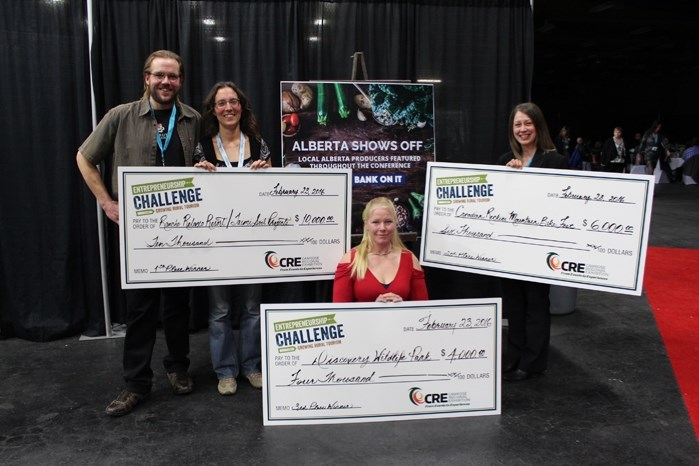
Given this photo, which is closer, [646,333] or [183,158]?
[183,158]

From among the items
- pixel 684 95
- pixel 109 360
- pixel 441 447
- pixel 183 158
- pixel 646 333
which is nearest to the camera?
pixel 441 447

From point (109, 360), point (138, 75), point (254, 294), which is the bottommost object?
point (109, 360)

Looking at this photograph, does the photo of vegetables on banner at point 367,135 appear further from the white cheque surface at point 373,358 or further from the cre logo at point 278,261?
the white cheque surface at point 373,358

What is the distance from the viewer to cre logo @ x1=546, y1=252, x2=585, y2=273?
8.73 feet

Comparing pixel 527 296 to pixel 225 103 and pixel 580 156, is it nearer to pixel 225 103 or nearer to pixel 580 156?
pixel 225 103

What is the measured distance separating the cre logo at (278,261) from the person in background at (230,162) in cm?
20

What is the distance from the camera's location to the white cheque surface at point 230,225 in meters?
2.54

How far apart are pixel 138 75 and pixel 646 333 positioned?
3.67 m

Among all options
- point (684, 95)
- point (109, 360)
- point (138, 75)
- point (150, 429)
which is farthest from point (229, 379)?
point (684, 95)

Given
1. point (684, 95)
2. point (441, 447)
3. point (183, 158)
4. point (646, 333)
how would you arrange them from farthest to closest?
point (684, 95) → point (646, 333) → point (183, 158) → point (441, 447)

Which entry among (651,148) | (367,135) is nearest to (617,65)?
(651,148)

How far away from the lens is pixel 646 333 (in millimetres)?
3770

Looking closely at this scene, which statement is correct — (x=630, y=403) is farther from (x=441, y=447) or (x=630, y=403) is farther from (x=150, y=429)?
(x=150, y=429)

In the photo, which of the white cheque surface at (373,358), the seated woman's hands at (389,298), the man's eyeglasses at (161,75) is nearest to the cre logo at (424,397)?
the white cheque surface at (373,358)
